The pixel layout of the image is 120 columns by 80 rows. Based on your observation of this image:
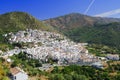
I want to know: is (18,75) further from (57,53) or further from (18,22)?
(18,22)

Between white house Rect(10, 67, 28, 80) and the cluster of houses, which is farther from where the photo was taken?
the cluster of houses

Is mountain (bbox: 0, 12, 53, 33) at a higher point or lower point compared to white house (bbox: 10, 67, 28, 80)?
higher

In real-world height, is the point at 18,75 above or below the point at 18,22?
below

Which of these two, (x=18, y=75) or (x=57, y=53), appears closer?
(x=18, y=75)

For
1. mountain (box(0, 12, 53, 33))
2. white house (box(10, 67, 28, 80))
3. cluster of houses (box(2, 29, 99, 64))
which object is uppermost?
mountain (box(0, 12, 53, 33))

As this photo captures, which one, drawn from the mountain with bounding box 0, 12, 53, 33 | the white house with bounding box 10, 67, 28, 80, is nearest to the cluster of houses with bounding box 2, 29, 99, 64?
the white house with bounding box 10, 67, 28, 80

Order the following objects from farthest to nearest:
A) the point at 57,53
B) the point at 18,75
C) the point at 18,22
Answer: the point at 18,22 → the point at 57,53 → the point at 18,75

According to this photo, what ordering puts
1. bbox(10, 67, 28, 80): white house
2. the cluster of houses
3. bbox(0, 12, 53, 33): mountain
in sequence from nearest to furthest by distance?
bbox(10, 67, 28, 80): white house < the cluster of houses < bbox(0, 12, 53, 33): mountain

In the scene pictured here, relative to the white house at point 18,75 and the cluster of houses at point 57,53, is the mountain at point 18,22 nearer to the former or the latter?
the cluster of houses at point 57,53

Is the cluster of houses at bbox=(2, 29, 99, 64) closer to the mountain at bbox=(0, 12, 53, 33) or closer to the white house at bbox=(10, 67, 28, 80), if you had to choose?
the white house at bbox=(10, 67, 28, 80)

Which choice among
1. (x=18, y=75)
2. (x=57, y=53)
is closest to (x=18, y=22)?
(x=57, y=53)
